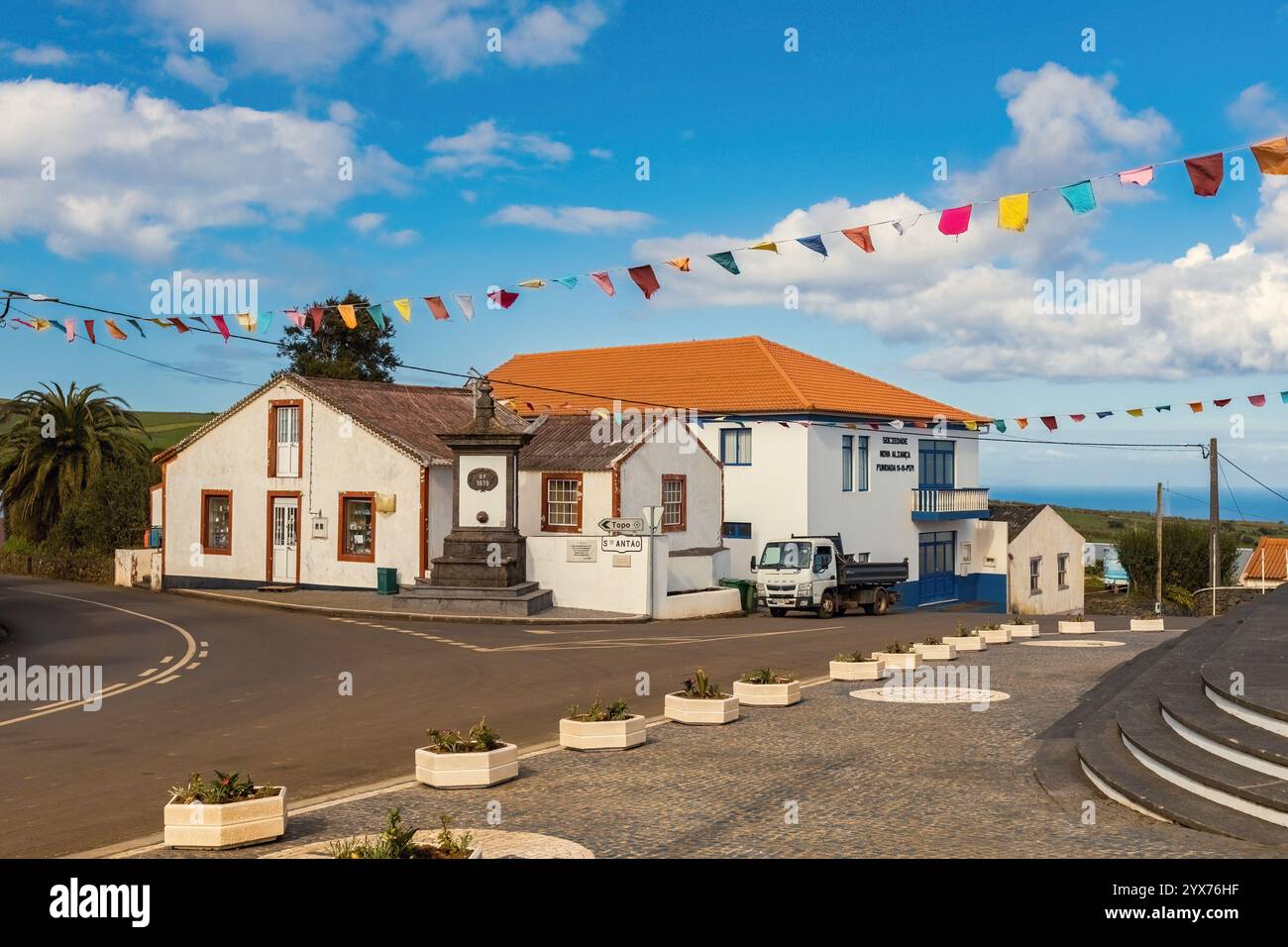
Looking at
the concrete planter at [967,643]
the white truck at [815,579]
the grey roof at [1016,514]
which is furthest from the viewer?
the grey roof at [1016,514]

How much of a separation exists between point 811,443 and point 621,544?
1228 centimetres

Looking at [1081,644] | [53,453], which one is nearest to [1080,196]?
[1081,644]

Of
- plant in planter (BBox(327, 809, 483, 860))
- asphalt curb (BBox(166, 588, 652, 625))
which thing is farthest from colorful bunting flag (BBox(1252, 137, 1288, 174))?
asphalt curb (BBox(166, 588, 652, 625))

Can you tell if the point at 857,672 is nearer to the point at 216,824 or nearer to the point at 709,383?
the point at 216,824

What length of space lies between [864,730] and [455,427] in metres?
28.3

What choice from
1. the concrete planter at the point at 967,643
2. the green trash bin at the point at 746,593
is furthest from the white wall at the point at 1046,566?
the concrete planter at the point at 967,643

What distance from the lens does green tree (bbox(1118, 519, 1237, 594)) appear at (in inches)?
2594

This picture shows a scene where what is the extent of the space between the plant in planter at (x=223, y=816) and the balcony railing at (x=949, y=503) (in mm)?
41108

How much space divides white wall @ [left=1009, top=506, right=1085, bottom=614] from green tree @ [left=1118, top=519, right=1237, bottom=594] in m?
12.7

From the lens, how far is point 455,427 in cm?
4103

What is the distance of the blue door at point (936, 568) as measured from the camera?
162 ft

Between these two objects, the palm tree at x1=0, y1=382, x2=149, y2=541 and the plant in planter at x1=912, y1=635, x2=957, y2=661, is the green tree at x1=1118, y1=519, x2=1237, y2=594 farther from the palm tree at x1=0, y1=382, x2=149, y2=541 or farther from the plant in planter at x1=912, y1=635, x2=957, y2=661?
the palm tree at x1=0, y1=382, x2=149, y2=541

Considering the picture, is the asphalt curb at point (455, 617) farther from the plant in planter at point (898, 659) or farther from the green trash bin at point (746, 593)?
the plant in planter at point (898, 659)
